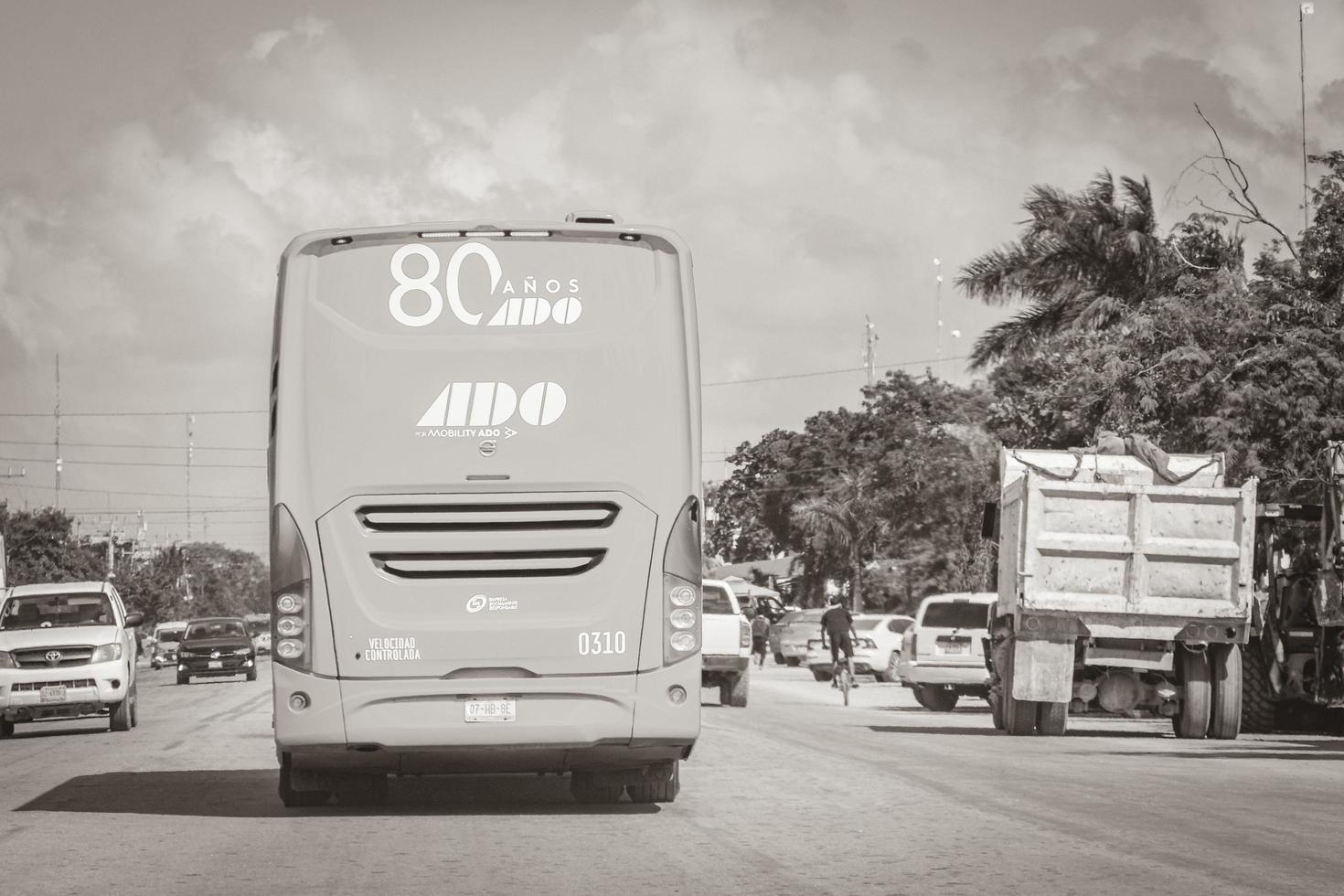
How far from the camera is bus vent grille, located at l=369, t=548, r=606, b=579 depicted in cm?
1127

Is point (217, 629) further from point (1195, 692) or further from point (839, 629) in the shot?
point (1195, 692)

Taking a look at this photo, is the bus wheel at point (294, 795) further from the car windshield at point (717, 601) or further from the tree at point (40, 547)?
the tree at point (40, 547)

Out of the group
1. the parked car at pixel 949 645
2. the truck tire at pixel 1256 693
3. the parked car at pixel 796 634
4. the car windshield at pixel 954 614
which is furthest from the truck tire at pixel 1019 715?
the parked car at pixel 796 634

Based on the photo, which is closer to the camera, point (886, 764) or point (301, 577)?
point (301, 577)

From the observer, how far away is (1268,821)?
11.7 m

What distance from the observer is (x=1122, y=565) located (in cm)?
1962

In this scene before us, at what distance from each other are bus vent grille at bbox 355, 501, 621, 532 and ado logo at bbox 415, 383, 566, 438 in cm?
46

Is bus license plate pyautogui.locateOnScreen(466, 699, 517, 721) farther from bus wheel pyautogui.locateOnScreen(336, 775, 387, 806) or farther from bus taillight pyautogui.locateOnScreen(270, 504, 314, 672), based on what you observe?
bus wheel pyautogui.locateOnScreen(336, 775, 387, 806)

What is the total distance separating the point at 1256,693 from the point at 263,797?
12.4 meters

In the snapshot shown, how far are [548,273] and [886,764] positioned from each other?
679 cm

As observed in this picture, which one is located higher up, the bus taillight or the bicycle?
the bus taillight

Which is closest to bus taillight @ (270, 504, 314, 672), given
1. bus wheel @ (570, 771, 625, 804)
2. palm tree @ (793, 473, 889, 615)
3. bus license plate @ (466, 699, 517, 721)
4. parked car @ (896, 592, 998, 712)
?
bus license plate @ (466, 699, 517, 721)

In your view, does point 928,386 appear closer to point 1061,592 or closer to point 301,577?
point 1061,592

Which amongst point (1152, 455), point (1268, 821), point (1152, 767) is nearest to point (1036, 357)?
point (1152, 455)
